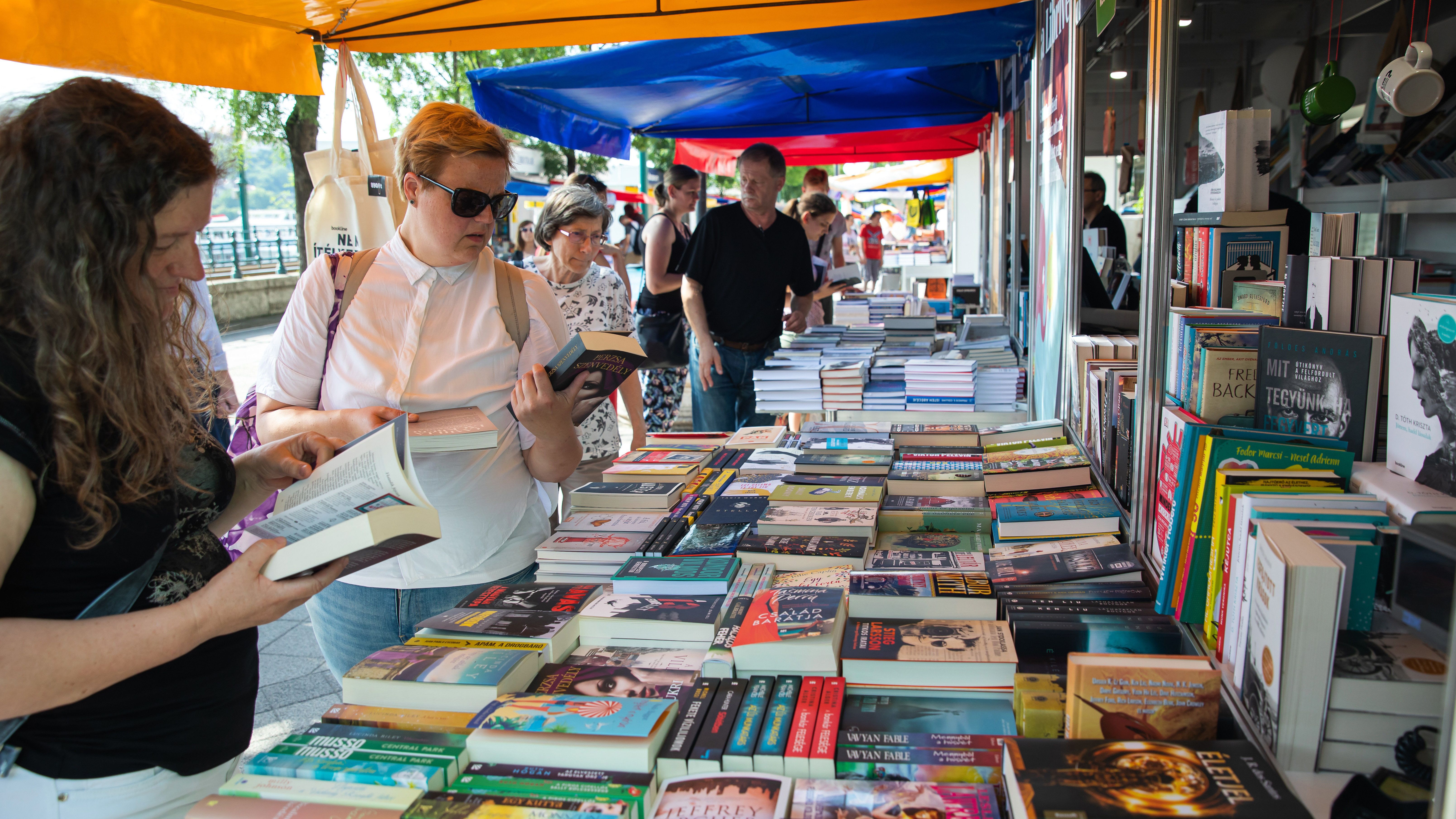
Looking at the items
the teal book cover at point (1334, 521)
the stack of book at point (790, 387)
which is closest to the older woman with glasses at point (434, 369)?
the teal book cover at point (1334, 521)

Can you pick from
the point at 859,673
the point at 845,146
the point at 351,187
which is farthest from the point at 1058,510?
the point at 845,146

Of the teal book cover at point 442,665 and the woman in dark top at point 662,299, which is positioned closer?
the teal book cover at point 442,665

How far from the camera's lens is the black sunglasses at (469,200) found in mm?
1835

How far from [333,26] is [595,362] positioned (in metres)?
1.93

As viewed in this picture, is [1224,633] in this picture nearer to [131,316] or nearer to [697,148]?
[131,316]

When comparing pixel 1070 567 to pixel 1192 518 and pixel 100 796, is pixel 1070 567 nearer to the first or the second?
pixel 1192 518

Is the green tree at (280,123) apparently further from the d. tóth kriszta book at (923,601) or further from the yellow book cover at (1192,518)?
the yellow book cover at (1192,518)

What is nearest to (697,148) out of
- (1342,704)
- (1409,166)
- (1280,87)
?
(1409,166)

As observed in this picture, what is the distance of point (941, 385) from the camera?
3.65m

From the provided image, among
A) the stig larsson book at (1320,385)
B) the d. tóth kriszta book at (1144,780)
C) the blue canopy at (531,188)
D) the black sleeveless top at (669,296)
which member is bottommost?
the d. tóth kriszta book at (1144,780)

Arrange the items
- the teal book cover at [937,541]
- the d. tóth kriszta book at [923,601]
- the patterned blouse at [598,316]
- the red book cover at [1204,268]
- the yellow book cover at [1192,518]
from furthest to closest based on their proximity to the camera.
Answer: the patterned blouse at [598,316], the red book cover at [1204,268], the teal book cover at [937,541], the d. tóth kriszta book at [923,601], the yellow book cover at [1192,518]

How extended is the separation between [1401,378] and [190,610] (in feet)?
5.33

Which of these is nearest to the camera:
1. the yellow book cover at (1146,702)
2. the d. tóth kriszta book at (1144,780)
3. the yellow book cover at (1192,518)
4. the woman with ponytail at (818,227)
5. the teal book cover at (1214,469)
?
the d. tóth kriszta book at (1144,780)

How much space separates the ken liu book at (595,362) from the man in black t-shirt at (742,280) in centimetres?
234
